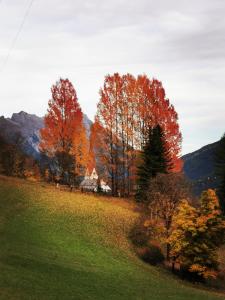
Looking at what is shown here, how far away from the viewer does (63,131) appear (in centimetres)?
6262

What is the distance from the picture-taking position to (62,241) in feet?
124

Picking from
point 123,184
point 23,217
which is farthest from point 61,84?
point 23,217

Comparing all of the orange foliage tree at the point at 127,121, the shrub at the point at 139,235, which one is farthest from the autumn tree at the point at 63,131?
the shrub at the point at 139,235

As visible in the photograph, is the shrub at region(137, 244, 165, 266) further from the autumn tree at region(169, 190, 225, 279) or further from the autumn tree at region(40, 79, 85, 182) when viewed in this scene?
the autumn tree at region(40, 79, 85, 182)

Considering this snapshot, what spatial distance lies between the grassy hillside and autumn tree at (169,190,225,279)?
306 centimetres

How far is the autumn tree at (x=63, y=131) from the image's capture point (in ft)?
204

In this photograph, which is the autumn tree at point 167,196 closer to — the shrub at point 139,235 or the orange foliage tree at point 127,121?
the shrub at point 139,235

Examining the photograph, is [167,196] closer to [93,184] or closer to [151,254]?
[151,254]

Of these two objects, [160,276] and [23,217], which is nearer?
[160,276]

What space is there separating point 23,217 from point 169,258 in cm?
1480

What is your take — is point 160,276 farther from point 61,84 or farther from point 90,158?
point 61,84

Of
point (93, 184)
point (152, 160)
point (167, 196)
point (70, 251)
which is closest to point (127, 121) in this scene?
point (152, 160)

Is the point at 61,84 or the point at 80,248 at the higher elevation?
the point at 61,84

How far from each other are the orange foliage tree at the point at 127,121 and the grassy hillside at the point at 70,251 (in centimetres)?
677
